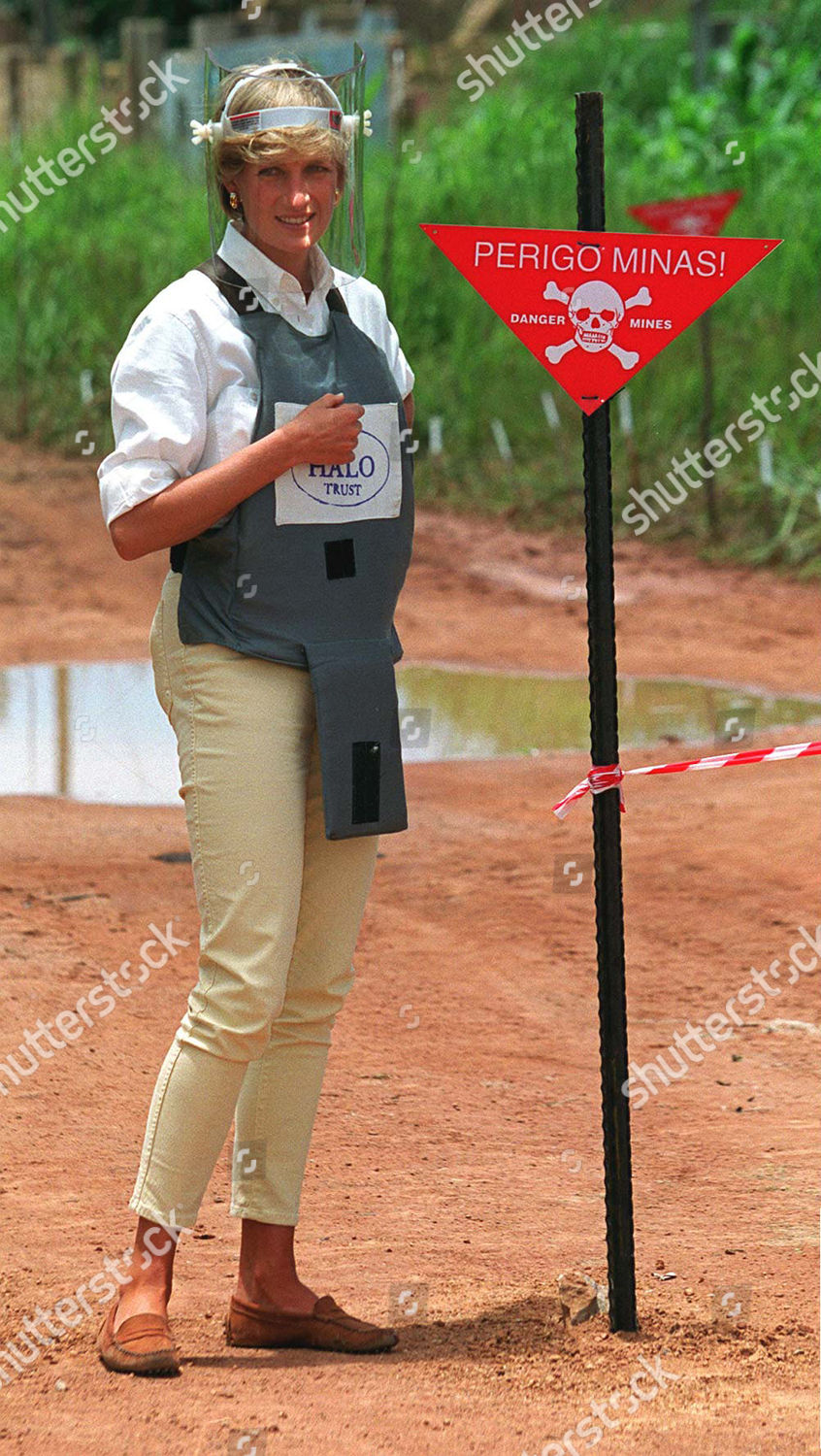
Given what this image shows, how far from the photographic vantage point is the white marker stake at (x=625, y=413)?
13.2 metres

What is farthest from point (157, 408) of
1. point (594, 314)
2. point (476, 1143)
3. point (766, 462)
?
point (766, 462)

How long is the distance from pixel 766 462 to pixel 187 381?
10513 millimetres

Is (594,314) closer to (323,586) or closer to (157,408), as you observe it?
(323,586)

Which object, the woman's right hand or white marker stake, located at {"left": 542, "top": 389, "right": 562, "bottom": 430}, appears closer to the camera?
the woman's right hand

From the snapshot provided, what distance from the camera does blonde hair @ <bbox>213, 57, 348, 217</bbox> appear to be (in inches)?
109

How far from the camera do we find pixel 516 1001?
5.16 meters

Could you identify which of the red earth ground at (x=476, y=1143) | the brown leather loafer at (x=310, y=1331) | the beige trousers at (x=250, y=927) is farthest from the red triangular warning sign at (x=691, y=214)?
the brown leather loafer at (x=310, y=1331)

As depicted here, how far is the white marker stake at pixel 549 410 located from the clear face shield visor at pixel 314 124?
446 inches

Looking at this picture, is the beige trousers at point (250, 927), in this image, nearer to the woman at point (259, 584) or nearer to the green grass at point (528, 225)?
the woman at point (259, 584)

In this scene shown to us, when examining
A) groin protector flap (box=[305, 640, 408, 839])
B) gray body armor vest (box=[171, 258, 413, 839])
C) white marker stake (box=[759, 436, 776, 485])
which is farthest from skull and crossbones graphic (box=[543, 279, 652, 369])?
white marker stake (box=[759, 436, 776, 485])

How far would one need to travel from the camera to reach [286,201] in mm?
2820

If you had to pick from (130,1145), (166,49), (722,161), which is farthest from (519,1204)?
(166,49)

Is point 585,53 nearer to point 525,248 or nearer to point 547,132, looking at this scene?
point 547,132

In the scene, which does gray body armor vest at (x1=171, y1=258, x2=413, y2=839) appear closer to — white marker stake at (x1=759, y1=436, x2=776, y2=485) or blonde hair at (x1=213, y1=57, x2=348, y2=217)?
blonde hair at (x1=213, y1=57, x2=348, y2=217)
